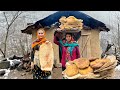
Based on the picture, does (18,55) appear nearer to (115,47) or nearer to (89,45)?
(89,45)

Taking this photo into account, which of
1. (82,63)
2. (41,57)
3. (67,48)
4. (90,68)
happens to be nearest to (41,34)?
(41,57)

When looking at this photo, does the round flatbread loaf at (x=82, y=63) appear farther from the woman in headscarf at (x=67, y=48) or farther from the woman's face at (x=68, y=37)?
the woman's face at (x=68, y=37)

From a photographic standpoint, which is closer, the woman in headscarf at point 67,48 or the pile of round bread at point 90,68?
the pile of round bread at point 90,68

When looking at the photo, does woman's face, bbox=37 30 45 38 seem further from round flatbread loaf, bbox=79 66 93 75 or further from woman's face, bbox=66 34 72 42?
round flatbread loaf, bbox=79 66 93 75

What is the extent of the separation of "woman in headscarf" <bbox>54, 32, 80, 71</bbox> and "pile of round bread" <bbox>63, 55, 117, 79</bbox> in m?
0.09

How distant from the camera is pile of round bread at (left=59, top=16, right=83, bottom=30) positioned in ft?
13.2

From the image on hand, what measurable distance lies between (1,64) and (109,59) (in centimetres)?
137

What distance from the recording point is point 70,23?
407cm

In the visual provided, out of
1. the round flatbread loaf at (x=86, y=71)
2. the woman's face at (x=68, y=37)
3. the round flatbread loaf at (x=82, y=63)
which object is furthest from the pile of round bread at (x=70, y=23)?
the round flatbread loaf at (x=86, y=71)

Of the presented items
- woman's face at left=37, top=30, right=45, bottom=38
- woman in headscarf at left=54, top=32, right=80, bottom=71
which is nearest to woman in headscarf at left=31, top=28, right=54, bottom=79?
woman's face at left=37, top=30, right=45, bottom=38

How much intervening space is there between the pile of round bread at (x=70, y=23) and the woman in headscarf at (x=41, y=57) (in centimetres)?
29

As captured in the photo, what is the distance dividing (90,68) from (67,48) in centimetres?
41

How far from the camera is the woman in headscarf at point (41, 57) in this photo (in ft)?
12.6

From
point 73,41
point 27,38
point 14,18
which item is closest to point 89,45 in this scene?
point 73,41
